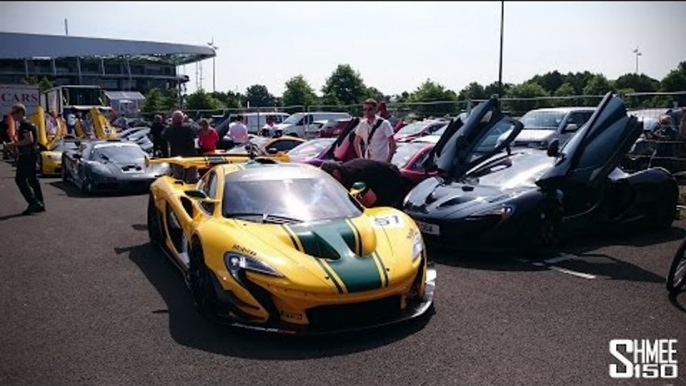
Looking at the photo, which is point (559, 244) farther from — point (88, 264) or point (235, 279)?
point (88, 264)

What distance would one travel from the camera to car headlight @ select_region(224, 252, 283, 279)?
390 cm

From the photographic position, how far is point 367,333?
13.3 ft

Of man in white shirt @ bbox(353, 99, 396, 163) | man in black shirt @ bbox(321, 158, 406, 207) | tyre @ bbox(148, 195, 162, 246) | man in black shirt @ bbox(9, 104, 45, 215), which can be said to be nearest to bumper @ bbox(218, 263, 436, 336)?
tyre @ bbox(148, 195, 162, 246)

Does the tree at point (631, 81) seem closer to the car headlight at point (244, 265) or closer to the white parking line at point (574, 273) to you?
the white parking line at point (574, 273)

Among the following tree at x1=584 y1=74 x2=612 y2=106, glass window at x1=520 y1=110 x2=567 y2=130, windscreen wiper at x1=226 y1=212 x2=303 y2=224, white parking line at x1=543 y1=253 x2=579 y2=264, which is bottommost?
white parking line at x1=543 y1=253 x2=579 y2=264

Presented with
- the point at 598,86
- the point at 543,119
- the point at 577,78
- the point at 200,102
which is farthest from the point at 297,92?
the point at 543,119

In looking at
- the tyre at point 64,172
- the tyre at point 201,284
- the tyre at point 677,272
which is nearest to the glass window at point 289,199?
the tyre at point 201,284

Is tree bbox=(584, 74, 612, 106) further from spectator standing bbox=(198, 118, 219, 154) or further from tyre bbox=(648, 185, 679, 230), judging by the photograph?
tyre bbox=(648, 185, 679, 230)

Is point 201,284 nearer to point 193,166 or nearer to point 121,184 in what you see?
point 193,166

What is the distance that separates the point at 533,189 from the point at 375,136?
2.90 meters

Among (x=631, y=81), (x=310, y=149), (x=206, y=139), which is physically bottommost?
(x=310, y=149)

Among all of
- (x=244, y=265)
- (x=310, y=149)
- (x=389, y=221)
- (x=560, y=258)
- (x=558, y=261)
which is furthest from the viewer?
(x=310, y=149)

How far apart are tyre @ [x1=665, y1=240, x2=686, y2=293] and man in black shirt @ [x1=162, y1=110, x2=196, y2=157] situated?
775cm

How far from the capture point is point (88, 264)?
6.23m
